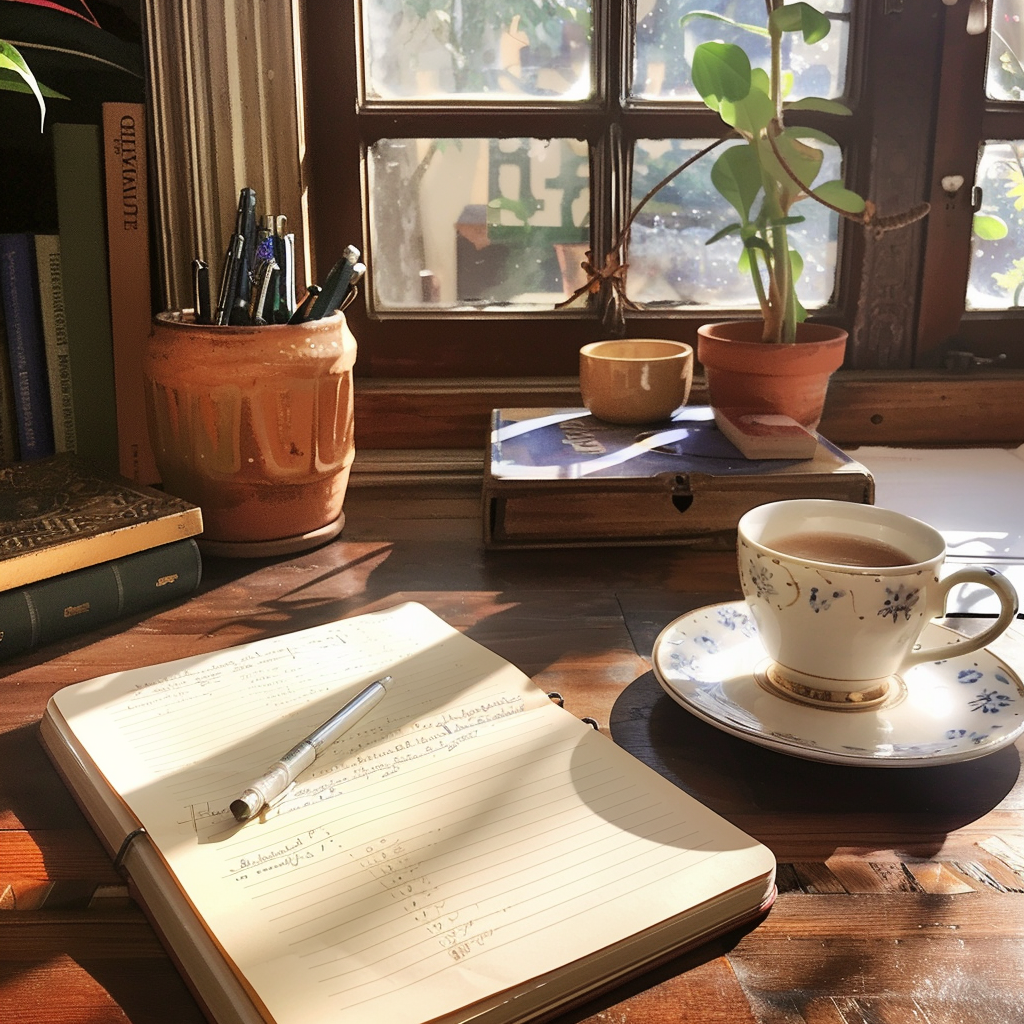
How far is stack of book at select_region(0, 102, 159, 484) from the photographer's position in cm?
94

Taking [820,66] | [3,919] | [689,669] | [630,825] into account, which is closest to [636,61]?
[820,66]

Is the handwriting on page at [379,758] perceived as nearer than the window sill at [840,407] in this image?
Yes

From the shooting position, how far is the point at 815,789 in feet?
1.69

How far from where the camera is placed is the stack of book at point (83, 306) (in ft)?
3.09

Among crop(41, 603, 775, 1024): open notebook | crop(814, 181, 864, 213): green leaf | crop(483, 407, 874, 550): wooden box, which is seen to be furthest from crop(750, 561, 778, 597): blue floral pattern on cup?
crop(814, 181, 864, 213): green leaf

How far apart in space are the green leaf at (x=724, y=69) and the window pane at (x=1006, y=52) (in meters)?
0.40

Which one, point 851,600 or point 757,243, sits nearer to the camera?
point 851,600

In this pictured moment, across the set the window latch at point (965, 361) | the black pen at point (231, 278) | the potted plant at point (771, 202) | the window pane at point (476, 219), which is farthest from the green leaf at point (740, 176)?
the black pen at point (231, 278)

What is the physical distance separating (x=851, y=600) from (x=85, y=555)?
508 mm

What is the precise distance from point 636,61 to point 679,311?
0.92 ft

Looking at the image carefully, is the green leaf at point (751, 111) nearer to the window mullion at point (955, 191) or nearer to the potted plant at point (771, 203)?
the potted plant at point (771, 203)

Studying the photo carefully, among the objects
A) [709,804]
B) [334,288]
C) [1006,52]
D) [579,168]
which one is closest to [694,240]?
[579,168]

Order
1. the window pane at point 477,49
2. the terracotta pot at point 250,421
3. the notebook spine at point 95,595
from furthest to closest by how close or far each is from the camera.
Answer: the window pane at point 477,49
the terracotta pot at point 250,421
the notebook spine at point 95,595

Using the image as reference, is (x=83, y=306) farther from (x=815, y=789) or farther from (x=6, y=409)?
(x=815, y=789)
